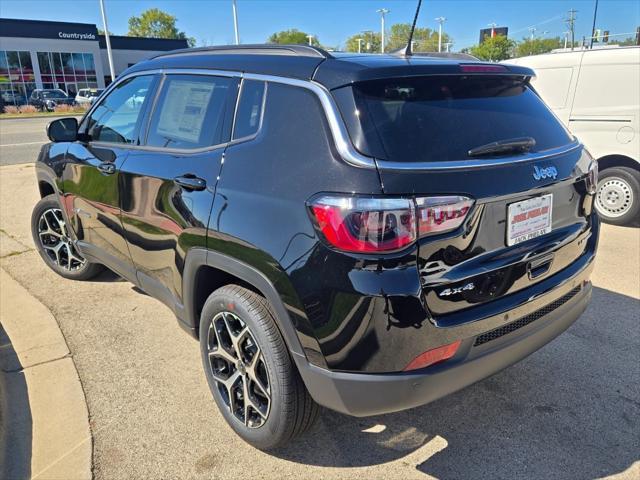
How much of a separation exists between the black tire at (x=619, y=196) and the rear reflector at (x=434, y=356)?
528 centimetres

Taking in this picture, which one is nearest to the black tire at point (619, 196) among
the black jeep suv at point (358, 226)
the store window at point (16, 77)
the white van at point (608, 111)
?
the white van at point (608, 111)

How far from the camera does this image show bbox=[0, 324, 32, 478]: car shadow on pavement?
7.99ft

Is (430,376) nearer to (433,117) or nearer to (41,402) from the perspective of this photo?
(433,117)

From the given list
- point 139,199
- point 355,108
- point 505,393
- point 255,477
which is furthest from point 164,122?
point 505,393

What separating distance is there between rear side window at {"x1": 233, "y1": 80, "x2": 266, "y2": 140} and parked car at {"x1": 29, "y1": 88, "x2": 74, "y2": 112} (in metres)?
40.1

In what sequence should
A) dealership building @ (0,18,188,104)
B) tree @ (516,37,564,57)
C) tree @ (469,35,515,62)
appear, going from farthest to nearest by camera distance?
tree @ (516,37,564,57) → tree @ (469,35,515,62) → dealership building @ (0,18,188,104)

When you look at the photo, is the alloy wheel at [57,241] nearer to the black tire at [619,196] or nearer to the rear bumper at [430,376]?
the rear bumper at [430,376]

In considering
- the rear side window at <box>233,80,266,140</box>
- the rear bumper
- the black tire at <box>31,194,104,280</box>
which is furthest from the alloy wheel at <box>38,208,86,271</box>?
the rear bumper

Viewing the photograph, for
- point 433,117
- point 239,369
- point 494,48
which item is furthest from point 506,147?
point 494,48

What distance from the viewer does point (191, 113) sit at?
279 centimetres

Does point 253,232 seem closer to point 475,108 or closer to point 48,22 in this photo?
point 475,108

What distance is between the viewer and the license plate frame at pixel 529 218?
6.87ft

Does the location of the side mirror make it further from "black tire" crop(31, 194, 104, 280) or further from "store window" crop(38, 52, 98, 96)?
"store window" crop(38, 52, 98, 96)

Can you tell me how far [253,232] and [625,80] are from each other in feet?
19.3
